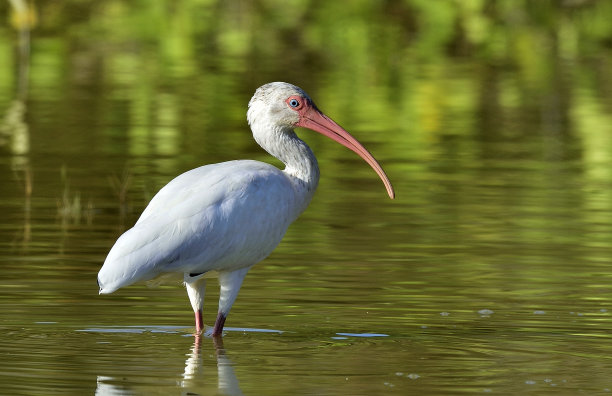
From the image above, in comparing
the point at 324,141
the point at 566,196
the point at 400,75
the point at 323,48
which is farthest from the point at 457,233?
the point at 323,48

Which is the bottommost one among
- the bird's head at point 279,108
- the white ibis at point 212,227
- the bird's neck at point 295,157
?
the white ibis at point 212,227

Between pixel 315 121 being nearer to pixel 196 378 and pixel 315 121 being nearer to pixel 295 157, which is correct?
pixel 295 157

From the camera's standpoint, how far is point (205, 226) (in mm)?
9500

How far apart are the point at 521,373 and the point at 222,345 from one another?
1891mm

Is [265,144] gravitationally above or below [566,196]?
above

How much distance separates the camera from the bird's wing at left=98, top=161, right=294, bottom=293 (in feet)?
30.5

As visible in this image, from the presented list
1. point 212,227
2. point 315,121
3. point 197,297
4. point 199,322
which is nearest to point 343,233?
point 315,121

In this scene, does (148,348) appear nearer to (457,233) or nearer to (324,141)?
(457,233)

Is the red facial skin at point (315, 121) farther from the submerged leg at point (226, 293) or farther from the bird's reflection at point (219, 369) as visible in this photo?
the bird's reflection at point (219, 369)

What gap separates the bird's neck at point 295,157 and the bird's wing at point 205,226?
0.37 meters

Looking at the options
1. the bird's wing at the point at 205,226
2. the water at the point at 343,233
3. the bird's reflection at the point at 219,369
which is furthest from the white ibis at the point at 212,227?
the water at the point at 343,233

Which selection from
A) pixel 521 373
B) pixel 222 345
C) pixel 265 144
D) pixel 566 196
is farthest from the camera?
pixel 566 196

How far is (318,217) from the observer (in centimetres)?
1455

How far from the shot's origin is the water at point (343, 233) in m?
8.95
